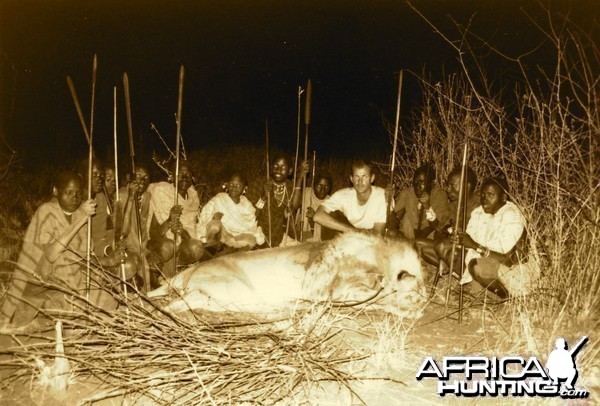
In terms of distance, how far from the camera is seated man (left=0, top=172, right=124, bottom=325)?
16.0 ft

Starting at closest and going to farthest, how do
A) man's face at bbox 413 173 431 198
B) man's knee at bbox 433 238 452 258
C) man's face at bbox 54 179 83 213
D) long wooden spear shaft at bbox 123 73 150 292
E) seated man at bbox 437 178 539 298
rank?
man's face at bbox 54 179 83 213
long wooden spear shaft at bbox 123 73 150 292
seated man at bbox 437 178 539 298
man's knee at bbox 433 238 452 258
man's face at bbox 413 173 431 198

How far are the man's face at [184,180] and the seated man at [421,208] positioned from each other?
3148mm

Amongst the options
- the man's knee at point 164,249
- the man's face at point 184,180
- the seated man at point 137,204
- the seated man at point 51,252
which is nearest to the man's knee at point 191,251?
the man's knee at point 164,249

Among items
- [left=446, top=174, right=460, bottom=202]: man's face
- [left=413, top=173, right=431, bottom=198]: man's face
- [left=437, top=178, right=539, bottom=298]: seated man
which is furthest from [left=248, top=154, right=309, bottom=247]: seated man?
[left=437, top=178, right=539, bottom=298]: seated man

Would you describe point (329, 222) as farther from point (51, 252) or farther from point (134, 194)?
point (51, 252)

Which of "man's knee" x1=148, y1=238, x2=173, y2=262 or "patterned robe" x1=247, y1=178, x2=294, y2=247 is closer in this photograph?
"man's knee" x1=148, y1=238, x2=173, y2=262

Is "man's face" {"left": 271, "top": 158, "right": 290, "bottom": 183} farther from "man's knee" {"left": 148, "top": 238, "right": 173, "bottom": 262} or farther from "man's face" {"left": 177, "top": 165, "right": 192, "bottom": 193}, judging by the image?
"man's knee" {"left": 148, "top": 238, "right": 173, "bottom": 262}

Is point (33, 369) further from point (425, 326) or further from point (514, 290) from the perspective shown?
point (514, 290)

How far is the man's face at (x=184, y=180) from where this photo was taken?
26.3 ft

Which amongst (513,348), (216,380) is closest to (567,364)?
(513,348)

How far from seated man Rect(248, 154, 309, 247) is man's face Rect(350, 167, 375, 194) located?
1.60 m

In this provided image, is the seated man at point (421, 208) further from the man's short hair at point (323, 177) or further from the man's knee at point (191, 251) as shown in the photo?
the man's knee at point (191, 251)

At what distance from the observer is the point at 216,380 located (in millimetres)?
3467

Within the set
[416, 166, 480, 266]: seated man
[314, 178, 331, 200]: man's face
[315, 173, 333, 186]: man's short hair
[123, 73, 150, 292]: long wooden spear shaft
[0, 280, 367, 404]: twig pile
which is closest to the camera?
[0, 280, 367, 404]: twig pile
